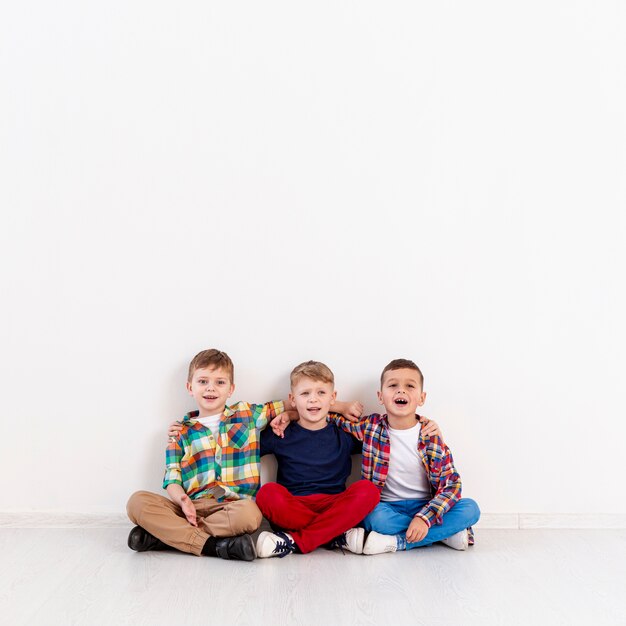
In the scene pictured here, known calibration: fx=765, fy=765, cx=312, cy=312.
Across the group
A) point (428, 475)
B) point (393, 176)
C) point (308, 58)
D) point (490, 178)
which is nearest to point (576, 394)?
point (428, 475)

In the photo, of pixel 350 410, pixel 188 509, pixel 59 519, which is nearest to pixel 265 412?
pixel 350 410

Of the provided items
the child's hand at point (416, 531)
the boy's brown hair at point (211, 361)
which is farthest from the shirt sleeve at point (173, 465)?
the child's hand at point (416, 531)

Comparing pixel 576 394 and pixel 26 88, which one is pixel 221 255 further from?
pixel 576 394

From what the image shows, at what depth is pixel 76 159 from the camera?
2396mm

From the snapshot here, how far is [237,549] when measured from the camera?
6.79 ft

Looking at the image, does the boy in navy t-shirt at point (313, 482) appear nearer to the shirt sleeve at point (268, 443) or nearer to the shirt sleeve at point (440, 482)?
the shirt sleeve at point (268, 443)

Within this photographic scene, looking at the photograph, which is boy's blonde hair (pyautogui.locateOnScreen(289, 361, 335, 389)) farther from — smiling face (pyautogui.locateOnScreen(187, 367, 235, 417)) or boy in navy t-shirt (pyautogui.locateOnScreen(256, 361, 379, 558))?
smiling face (pyautogui.locateOnScreen(187, 367, 235, 417))

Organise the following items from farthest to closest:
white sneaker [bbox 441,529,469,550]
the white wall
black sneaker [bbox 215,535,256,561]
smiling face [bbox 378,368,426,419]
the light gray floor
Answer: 1. the white wall
2. smiling face [bbox 378,368,426,419]
3. white sneaker [bbox 441,529,469,550]
4. black sneaker [bbox 215,535,256,561]
5. the light gray floor

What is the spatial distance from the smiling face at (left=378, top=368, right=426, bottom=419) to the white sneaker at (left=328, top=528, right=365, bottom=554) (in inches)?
14.5

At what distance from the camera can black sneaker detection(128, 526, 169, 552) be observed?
6.96ft

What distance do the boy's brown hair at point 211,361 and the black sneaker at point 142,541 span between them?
0.46m

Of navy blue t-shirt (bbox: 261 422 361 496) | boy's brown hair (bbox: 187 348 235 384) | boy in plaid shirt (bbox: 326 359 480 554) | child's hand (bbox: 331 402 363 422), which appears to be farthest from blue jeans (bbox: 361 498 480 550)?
boy's brown hair (bbox: 187 348 235 384)

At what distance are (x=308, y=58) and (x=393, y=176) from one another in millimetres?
456

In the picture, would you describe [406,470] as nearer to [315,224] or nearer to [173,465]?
[173,465]
